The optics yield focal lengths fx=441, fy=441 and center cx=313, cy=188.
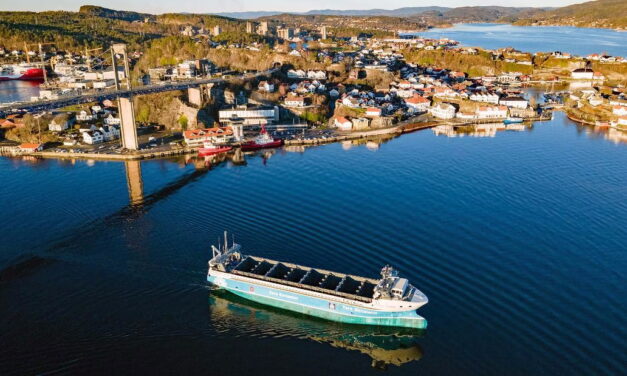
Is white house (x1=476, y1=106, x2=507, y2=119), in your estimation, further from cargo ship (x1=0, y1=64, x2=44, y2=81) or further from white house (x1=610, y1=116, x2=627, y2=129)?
cargo ship (x1=0, y1=64, x2=44, y2=81)

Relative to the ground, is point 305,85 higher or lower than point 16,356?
higher

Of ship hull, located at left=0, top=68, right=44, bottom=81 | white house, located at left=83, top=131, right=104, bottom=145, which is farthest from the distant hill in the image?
white house, located at left=83, top=131, right=104, bottom=145

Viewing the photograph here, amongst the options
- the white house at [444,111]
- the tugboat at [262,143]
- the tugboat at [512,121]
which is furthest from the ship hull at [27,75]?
the tugboat at [512,121]

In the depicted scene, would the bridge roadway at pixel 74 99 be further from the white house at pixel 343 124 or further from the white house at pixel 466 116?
the white house at pixel 466 116

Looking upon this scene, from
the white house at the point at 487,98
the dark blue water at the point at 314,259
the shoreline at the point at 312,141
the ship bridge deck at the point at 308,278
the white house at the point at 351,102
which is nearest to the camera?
the dark blue water at the point at 314,259

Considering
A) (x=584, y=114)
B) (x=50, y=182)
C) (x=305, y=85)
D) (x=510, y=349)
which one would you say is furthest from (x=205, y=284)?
→ (x=584, y=114)

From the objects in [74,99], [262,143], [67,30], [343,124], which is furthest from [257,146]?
[67,30]

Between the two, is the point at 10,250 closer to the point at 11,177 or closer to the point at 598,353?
the point at 11,177
